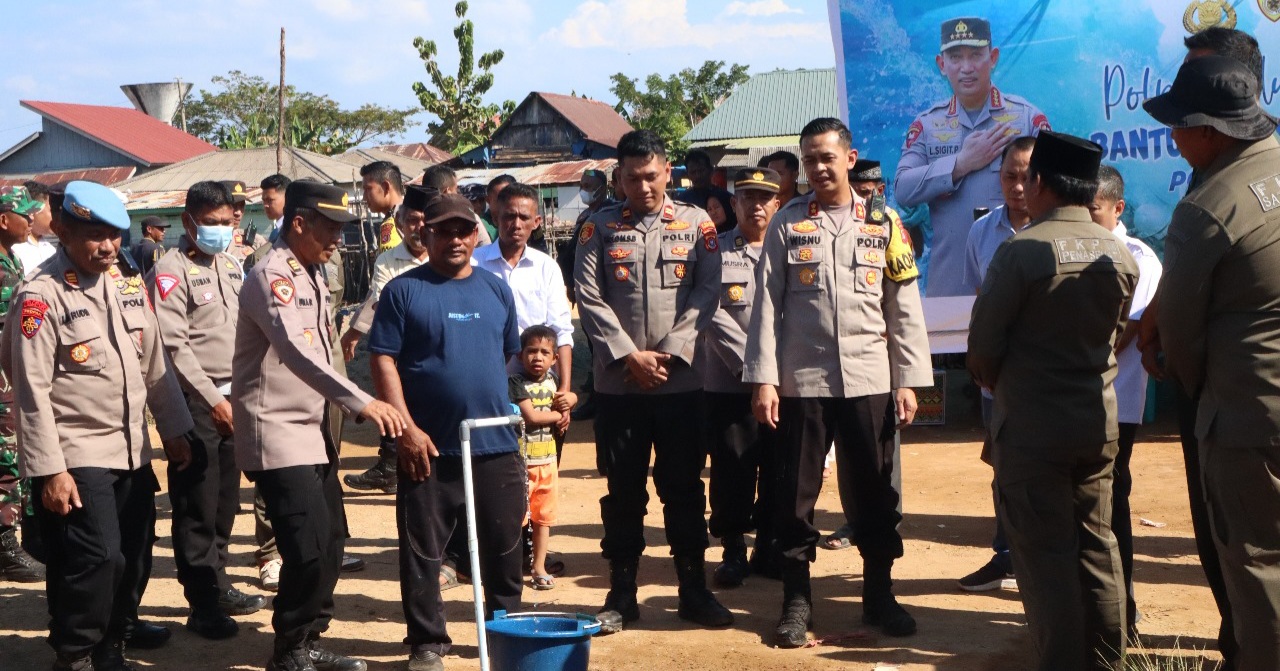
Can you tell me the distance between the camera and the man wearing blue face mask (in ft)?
19.7

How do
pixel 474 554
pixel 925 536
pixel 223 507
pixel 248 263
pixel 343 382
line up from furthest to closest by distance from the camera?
1. pixel 248 263
2. pixel 925 536
3. pixel 223 507
4. pixel 343 382
5. pixel 474 554

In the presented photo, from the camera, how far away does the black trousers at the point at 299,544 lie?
5074 millimetres

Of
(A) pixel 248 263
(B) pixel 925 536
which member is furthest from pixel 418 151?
(B) pixel 925 536

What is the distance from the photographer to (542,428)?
658 cm

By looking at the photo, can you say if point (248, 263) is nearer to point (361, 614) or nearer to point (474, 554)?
point (361, 614)

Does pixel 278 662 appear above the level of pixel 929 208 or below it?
below

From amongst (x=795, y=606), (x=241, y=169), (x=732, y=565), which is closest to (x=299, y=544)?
(x=795, y=606)

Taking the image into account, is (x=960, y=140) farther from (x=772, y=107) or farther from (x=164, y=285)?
(x=772, y=107)

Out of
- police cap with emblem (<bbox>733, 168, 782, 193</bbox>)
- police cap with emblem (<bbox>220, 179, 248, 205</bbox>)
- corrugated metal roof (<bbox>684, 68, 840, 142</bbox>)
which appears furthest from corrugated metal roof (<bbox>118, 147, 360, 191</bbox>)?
police cap with emblem (<bbox>733, 168, 782, 193</bbox>)

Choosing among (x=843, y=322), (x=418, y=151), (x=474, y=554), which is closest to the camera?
(x=474, y=554)

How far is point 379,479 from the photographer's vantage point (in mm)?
9469

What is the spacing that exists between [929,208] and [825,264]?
5.16 metres

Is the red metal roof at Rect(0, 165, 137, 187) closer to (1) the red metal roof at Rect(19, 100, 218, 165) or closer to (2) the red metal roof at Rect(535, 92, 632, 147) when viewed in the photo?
(1) the red metal roof at Rect(19, 100, 218, 165)

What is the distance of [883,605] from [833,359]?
1.17 metres
